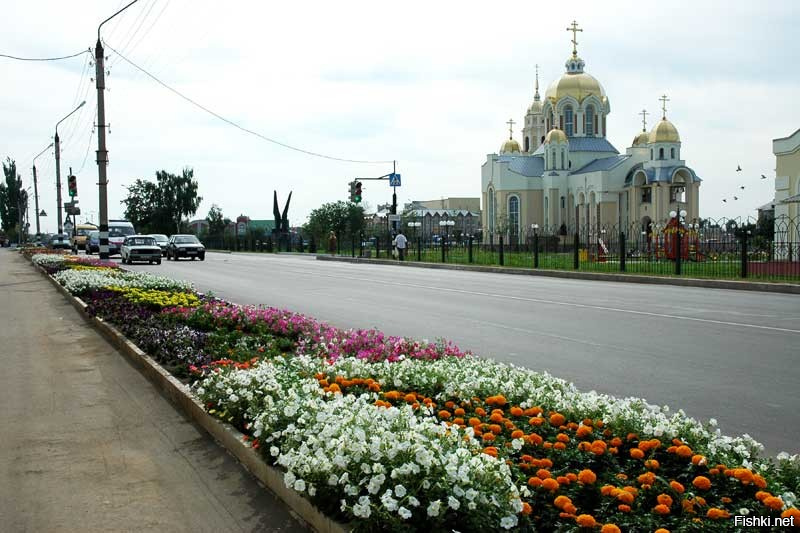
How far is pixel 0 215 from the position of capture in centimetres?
11200

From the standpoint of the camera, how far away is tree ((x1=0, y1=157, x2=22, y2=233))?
328 feet

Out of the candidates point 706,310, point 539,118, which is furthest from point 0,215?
point 706,310

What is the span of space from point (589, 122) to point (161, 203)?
56.2 m

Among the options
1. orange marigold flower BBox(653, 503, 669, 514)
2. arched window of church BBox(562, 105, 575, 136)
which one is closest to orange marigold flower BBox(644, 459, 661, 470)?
orange marigold flower BBox(653, 503, 669, 514)

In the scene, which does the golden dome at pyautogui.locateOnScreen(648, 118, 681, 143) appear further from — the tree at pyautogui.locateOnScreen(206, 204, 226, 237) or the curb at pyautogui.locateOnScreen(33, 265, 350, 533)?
the curb at pyautogui.locateOnScreen(33, 265, 350, 533)

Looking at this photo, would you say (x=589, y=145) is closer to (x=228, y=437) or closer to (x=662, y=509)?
(x=228, y=437)

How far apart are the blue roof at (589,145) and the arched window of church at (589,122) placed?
0.72 meters

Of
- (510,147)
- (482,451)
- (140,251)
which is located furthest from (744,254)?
(510,147)

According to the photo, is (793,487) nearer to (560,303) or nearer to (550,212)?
(560,303)

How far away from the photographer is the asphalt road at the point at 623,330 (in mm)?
7090

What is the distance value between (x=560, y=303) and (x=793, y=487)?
12.3m

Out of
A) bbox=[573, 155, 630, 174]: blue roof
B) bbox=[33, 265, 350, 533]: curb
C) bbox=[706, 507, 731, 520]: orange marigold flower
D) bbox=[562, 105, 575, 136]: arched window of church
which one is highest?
bbox=[562, 105, 575, 136]: arched window of church

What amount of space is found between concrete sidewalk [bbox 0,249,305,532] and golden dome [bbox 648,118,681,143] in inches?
2721

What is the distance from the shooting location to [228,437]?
5.65m
